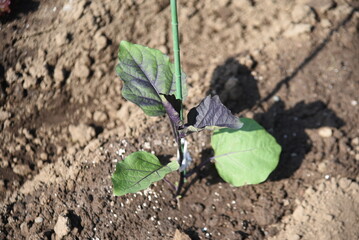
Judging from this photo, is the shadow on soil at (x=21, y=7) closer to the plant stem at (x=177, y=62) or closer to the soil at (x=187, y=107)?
the soil at (x=187, y=107)

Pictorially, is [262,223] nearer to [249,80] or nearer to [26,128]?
[249,80]

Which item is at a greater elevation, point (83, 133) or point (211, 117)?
point (211, 117)

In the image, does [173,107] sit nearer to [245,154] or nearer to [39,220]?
[245,154]

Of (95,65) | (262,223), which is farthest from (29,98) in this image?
(262,223)

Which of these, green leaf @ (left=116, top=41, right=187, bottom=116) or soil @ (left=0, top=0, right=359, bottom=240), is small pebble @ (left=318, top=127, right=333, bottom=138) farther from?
green leaf @ (left=116, top=41, right=187, bottom=116)

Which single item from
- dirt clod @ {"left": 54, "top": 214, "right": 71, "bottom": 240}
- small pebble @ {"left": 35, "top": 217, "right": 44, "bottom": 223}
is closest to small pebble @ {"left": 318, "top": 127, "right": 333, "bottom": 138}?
dirt clod @ {"left": 54, "top": 214, "right": 71, "bottom": 240}

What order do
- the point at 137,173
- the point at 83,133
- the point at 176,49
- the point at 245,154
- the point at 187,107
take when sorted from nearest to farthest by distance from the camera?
the point at 176,49 → the point at 137,173 → the point at 245,154 → the point at 83,133 → the point at 187,107

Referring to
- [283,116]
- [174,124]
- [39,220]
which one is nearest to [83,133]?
[39,220]
